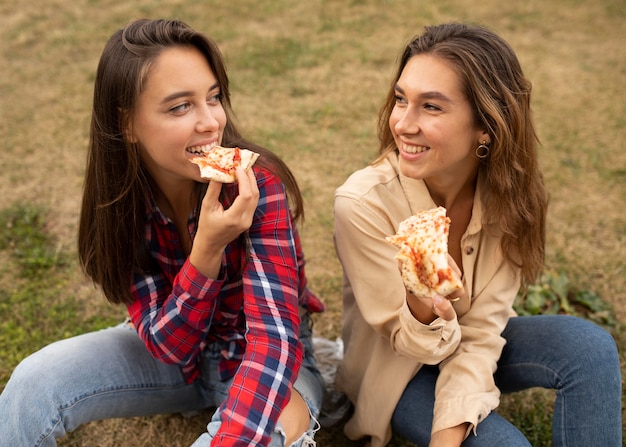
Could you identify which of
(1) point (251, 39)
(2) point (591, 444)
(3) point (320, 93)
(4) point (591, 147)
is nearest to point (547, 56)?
(4) point (591, 147)

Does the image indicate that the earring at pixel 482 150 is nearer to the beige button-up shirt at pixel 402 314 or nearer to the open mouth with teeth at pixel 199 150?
the beige button-up shirt at pixel 402 314

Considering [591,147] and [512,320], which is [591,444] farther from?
[591,147]

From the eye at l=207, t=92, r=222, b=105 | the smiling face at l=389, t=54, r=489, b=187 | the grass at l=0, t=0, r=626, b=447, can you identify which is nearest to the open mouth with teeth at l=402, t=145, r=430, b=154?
the smiling face at l=389, t=54, r=489, b=187

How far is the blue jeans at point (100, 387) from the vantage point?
215 centimetres

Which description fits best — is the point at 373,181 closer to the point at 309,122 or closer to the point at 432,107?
the point at 432,107

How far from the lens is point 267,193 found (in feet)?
7.37

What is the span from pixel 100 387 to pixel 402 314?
3.71 ft

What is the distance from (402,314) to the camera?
2.26 m

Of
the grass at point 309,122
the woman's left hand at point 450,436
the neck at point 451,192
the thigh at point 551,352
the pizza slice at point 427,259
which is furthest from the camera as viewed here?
the grass at point 309,122

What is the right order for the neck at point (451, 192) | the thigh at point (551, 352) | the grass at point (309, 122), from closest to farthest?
the thigh at point (551, 352) → the neck at point (451, 192) → the grass at point (309, 122)

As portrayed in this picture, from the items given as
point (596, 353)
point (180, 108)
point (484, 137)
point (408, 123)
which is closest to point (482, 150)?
point (484, 137)

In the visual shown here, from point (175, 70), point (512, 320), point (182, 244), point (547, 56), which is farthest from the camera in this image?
point (547, 56)

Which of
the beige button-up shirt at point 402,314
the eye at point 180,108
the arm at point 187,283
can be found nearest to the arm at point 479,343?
→ the beige button-up shirt at point 402,314

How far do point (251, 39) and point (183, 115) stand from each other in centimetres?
519
